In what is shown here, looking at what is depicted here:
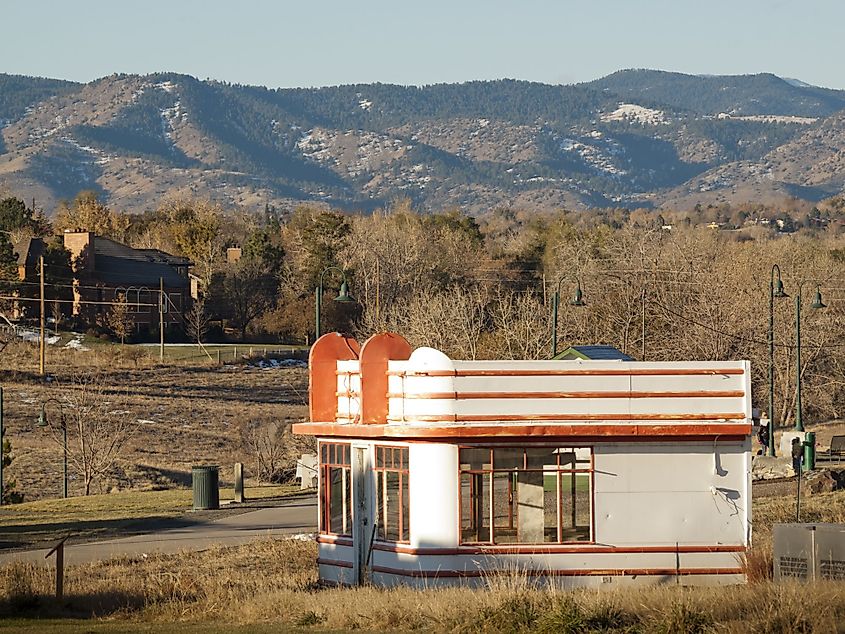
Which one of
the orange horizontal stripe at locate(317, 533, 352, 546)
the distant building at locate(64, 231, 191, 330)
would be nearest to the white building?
the orange horizontal stripe at locate(317, 533, 352, 546)

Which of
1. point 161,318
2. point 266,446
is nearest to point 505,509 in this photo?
point 266,446

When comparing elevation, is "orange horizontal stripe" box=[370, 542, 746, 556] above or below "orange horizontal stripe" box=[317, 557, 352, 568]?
above

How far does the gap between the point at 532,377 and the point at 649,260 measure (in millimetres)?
61619

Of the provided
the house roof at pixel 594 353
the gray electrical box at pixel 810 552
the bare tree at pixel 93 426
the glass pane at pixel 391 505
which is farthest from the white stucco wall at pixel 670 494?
the bare tree at pixel 93 426

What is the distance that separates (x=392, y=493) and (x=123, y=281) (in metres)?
93.7

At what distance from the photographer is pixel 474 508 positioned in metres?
26.1

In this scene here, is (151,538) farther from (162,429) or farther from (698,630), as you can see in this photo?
(162,429)

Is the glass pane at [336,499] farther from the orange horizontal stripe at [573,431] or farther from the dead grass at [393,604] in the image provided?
the orange horizontal stripe at [573,431]

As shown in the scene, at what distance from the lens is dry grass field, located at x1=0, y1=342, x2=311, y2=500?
193ft

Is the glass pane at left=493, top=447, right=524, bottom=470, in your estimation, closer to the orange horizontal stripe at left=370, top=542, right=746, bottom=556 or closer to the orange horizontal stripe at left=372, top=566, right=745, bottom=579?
the orange horizontal stripe at left=370, top=542, right=746, bottom=556

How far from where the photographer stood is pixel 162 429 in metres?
71.2

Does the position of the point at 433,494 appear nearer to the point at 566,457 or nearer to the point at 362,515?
the point at 362,515

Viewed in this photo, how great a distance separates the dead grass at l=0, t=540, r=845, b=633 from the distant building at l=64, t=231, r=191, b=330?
3409 inches

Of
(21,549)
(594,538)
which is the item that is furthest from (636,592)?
(21,549)
